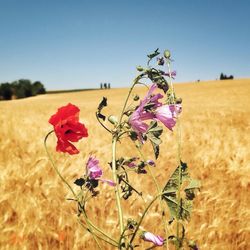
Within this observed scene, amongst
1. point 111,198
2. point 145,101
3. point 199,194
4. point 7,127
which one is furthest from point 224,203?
point 7,127

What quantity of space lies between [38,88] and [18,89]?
15.3ft

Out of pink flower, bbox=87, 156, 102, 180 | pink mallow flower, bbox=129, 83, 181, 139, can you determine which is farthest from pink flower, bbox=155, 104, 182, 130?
pink flower, bbox=87, 156, 102, 180

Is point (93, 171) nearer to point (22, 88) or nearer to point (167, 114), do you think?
point (167, 114)

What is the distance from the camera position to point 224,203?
2977mm

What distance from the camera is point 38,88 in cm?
8062

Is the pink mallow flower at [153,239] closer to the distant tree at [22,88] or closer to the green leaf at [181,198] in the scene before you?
the green leaf at [181,198]

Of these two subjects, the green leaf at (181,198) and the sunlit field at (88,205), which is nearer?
the green leaf at (181,198)

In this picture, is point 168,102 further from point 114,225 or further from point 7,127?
point 7,127

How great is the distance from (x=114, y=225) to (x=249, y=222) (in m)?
0.97

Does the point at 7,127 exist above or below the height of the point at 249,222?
above

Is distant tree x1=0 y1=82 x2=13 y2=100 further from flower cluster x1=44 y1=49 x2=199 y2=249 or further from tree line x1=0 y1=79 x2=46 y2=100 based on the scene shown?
flower cluster x1=44 y1=49 x2=199 y2=249

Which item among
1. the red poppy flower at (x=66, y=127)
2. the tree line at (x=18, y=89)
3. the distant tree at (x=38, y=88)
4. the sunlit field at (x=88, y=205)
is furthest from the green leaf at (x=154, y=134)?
the distant tree at (x=38, y=88)

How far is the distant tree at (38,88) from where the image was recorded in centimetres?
7881

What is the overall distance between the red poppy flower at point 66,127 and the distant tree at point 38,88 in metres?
79.6
